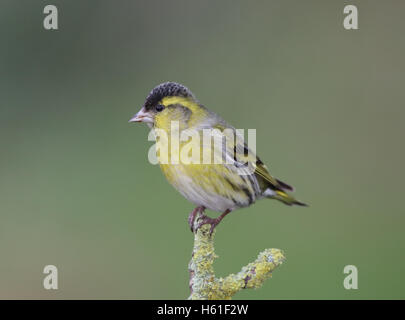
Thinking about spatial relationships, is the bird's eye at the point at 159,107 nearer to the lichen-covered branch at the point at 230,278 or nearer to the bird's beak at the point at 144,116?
the bird's beak at the point at 144,116

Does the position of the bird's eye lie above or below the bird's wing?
above

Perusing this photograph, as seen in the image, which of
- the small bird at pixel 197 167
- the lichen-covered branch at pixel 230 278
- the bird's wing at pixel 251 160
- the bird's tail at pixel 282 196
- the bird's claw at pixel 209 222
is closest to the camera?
the lichen-covered branch at pixel 230 278

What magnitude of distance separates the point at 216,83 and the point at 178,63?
2.75 feet

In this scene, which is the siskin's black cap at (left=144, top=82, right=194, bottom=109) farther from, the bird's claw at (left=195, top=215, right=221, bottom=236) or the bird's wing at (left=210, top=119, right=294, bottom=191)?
the bird's claw at (left=195, top=215, right=221, bottom=236)

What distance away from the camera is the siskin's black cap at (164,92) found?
4.44m

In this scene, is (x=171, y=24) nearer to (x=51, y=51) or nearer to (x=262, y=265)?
(x=51, y=51)

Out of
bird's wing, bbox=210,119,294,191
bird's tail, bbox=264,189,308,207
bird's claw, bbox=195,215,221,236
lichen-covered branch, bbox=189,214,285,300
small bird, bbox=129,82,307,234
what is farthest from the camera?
bird's tail, bbox=264,189,308,207

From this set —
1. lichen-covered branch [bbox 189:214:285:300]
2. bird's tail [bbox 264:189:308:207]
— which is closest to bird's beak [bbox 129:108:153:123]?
bird's tail [bbox 264:189:308:207]

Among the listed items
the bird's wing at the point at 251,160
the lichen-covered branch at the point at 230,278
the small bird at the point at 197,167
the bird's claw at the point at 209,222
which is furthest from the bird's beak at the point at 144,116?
the lichen-covered branch at the point at 230,278

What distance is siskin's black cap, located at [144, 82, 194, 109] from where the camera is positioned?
14.6 ft

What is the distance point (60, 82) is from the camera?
9.22m

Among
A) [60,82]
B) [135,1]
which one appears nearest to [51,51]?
[60,82]

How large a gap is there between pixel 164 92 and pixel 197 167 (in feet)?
2.14

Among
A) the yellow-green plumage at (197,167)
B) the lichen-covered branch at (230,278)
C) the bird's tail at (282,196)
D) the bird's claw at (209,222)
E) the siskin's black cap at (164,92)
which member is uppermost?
the siskin's black cap at (164,92)
